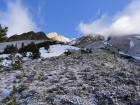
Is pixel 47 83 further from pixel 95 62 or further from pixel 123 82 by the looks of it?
pixel 95 62

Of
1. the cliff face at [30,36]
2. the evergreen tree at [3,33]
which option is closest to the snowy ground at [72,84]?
the evergreen tree at [3,33]

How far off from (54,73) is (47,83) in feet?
8.30

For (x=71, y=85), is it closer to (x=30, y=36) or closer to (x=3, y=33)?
(x=3, y=33)

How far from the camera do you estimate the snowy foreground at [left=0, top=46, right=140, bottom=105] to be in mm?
12547

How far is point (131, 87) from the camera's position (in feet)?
Result: 46.0

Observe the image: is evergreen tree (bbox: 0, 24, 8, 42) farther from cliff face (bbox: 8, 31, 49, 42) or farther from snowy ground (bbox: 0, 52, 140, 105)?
cliff face (bbox: 8, 31, 49, 42)

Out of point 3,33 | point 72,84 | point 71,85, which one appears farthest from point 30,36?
point 3,33

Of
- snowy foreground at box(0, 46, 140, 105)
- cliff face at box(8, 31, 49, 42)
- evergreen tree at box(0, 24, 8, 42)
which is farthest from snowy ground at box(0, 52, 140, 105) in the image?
cliff face at box(8, 31, 49, 42)

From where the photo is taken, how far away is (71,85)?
48.6 feet

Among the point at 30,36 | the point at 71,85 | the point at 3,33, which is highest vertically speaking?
the point at 30,36

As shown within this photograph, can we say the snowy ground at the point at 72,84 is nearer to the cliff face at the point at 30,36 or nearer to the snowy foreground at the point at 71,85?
the snowy foreground at the point at 71,85

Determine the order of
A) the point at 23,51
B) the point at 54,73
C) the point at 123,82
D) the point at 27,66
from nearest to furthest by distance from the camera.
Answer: the point at 123,82, the point at 54,73, the point at 27,66, the point at 23,51

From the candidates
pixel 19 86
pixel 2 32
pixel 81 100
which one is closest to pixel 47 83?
pixel 19 86

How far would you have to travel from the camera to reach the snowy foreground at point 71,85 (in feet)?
41.2
